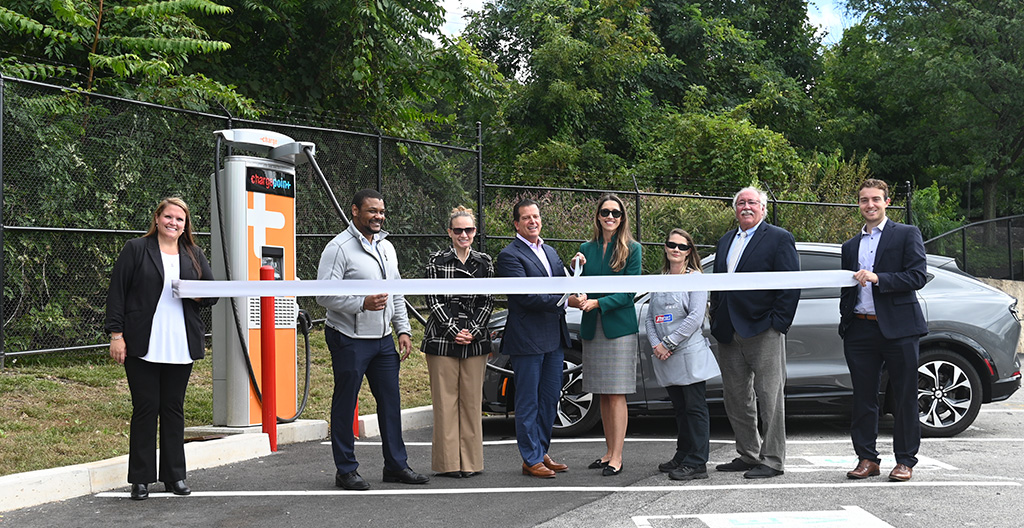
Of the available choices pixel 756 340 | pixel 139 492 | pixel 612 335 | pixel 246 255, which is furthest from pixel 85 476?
pixel 756 340

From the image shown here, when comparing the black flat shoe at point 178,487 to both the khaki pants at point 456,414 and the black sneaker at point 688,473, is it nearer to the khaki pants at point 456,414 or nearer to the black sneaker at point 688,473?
the khaki pants at point 456,414

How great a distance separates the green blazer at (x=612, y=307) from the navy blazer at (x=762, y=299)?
64cm

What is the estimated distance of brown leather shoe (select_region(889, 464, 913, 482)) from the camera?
6086 mm

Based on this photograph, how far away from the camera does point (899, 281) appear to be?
19.9 ft

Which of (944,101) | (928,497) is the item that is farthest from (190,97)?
(944,101)

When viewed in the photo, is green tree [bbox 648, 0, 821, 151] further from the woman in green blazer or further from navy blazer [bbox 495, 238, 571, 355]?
navy blazer [bbox 495, 238, 571, 355]

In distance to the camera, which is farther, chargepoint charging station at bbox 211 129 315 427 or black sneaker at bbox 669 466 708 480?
chargepoint charging station at bbox 211 129 315 427

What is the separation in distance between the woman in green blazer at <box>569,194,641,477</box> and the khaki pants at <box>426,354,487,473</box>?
802 millimetres

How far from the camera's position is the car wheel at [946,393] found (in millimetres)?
7977

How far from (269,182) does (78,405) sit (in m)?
2.42

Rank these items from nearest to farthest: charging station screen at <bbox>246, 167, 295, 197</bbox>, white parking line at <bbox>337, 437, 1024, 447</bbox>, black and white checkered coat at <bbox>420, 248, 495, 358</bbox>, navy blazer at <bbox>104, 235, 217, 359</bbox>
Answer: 1. navy blazer at <bbox>104, 235, 217, 359</bbox>
2. black and white checkered coat at <bbox>420, 248, 495, 358</bbox>
3. charging station screen at <bbox>246, 167, 295, 197</bbox>
4. white parking line at <bbox>337, 437, 1024, 447</bbox>

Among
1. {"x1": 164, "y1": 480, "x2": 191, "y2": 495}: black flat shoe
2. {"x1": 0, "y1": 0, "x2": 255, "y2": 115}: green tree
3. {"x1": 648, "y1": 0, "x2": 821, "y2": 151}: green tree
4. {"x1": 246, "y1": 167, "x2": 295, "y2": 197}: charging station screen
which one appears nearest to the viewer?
{"x1": 164, "y1": 480, "x2": 191, "y2": 495}: black flat shoe

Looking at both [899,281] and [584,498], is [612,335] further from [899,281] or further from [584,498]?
[899,281]

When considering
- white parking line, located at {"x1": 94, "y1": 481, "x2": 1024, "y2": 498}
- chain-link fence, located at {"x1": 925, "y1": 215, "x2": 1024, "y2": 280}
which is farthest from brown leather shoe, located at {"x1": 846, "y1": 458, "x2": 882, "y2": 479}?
chain-link fence, located at {"x1": 925, "y1": 215, "x2": 1024, "y2": 280}
